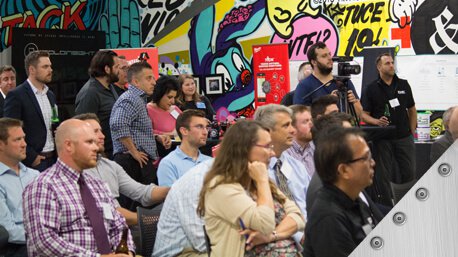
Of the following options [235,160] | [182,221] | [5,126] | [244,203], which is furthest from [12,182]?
[244,203]

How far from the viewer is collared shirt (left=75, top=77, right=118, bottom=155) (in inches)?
249

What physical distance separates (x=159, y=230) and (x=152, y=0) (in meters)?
9.57

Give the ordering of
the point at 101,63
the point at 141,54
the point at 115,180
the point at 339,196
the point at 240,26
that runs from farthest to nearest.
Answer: the point at 240,26 < the point at 141,54 < the point at 101,63 < the point at 115,180 < the point at 339,196

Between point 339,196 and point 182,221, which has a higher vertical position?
point 339,196

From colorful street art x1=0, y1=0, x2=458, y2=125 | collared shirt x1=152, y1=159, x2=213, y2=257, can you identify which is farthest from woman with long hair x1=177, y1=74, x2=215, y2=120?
collared shirt x1=152, y1=159, x2=213, y2=257

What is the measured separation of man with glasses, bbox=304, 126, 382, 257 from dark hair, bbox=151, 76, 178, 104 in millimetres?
4172

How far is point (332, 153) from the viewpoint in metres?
2.33

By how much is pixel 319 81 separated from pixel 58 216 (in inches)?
154

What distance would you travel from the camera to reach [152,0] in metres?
12.7

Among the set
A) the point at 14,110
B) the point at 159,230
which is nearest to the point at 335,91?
the point at 14,110

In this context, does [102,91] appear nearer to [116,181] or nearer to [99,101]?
[99,101]

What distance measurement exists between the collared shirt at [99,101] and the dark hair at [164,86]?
38cm

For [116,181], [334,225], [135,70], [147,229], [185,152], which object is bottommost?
[147,229]

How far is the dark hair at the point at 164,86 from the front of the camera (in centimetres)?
651
